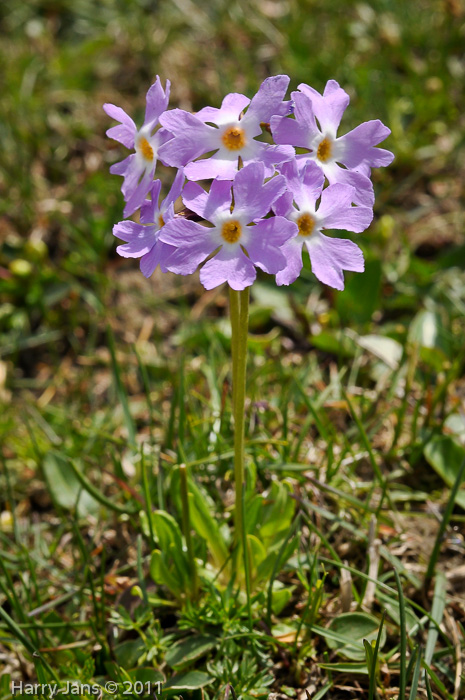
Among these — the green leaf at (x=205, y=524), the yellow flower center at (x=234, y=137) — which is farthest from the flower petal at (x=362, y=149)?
the green leaf at (x=205, y=524)

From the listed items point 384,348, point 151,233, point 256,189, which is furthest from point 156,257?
point 384,348

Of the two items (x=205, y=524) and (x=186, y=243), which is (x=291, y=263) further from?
(x=205, y=524)

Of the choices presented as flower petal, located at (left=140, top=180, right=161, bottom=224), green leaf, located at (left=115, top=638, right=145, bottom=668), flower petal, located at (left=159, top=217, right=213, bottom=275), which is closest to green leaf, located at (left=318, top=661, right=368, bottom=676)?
green leaf, located at (left=115, top=638, right=145, bottom=668)

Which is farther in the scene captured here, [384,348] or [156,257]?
[384,348]

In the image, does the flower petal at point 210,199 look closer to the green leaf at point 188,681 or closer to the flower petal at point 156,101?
the flower petal at point 156,101

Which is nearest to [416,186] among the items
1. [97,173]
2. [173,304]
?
[173,304]
